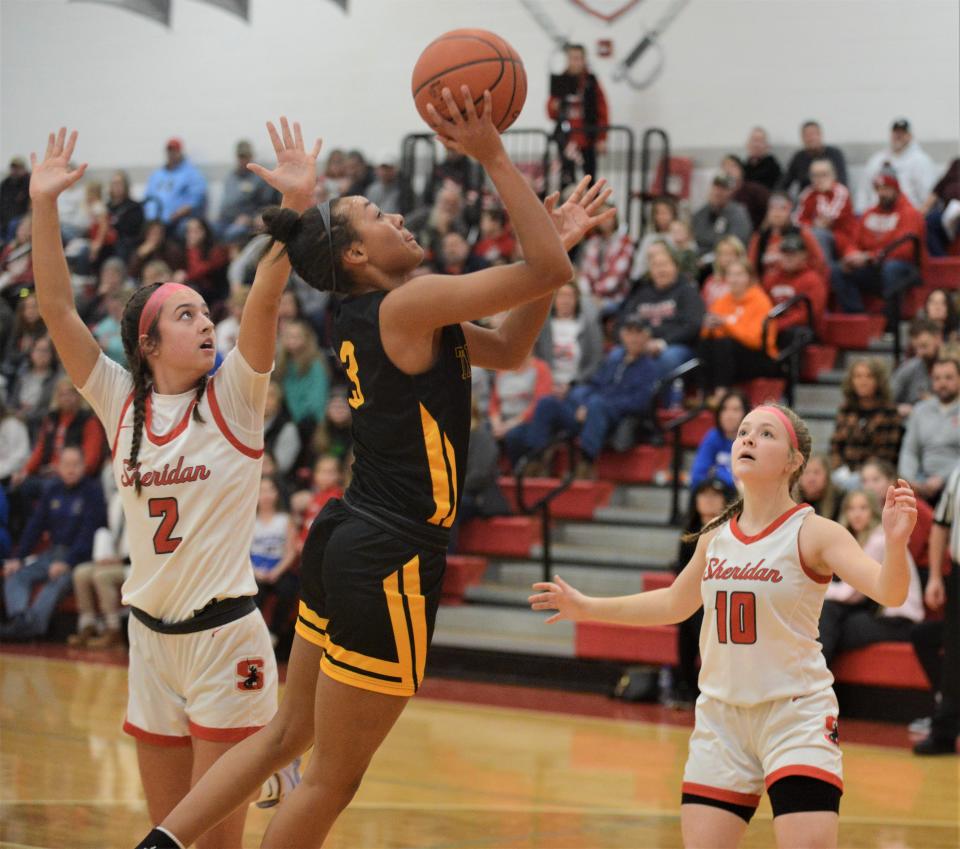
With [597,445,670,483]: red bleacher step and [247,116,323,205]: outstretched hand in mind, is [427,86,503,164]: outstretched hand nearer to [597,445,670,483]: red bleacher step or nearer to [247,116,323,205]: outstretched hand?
[247,116,323,205]: outstretched hand

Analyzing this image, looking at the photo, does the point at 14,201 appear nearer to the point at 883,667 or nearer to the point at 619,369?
the point at 619,369

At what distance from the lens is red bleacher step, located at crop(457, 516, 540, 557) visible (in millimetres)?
10578

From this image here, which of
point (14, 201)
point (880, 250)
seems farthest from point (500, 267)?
point (14, 201)

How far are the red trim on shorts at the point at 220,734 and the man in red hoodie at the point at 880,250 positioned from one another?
28.6 ft

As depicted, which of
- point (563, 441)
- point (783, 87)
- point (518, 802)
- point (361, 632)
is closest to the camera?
point (361, 632)

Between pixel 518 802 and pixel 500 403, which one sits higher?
pixel 500 403

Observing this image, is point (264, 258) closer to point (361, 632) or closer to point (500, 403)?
point (361, 632)

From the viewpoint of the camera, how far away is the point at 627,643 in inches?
360

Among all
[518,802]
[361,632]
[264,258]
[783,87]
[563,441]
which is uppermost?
[783,87]

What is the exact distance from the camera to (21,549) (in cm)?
1142

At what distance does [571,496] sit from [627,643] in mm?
1952

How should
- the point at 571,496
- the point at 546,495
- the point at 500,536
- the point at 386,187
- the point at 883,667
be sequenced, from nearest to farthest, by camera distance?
1. the point at 883,667
2. the point at 546,495
3. the point at 500,536
4. the point at 571,496
5. the point at 386,187

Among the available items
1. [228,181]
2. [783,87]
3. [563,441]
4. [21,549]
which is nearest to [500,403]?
[563,441]

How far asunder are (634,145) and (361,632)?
11908mm
